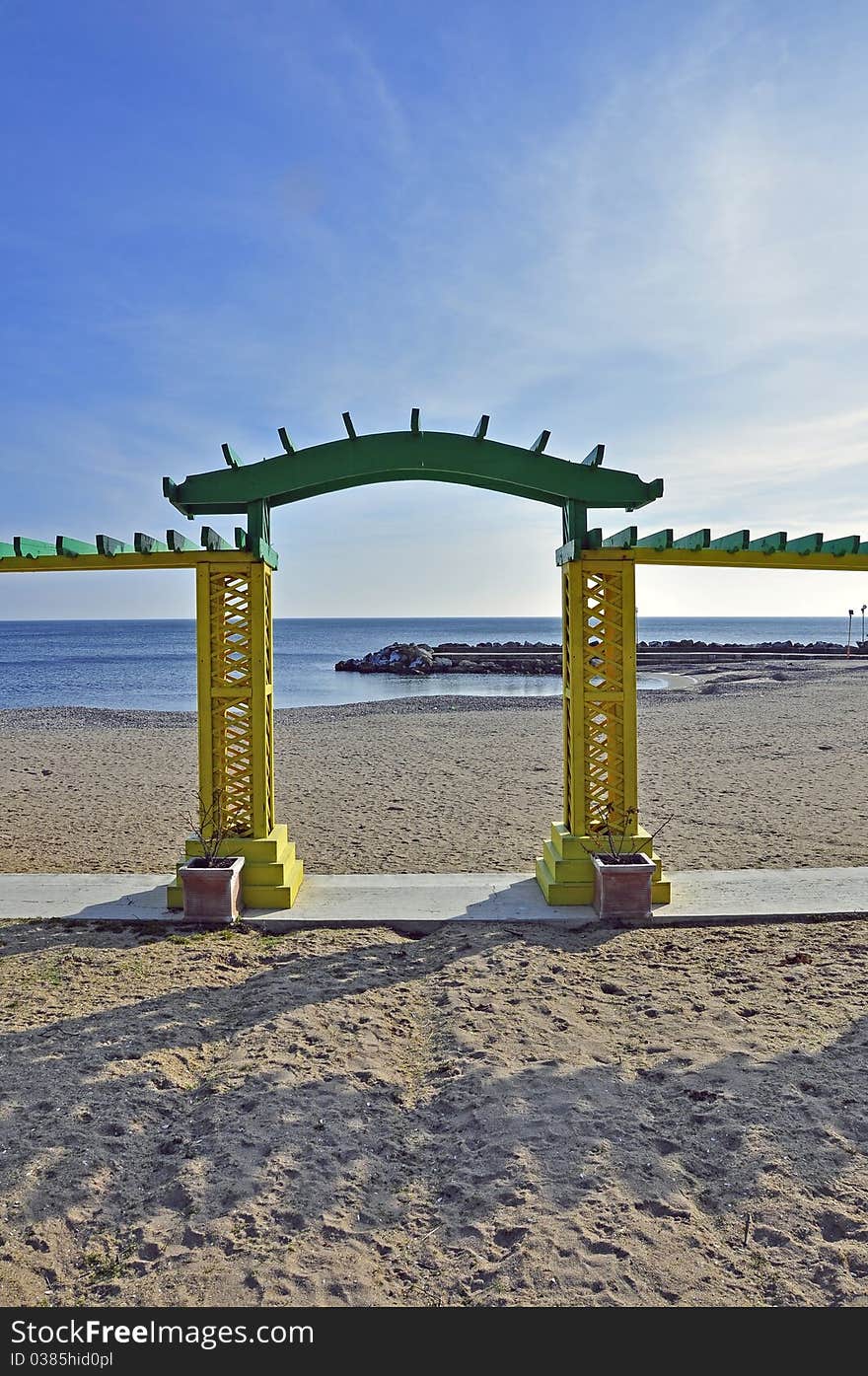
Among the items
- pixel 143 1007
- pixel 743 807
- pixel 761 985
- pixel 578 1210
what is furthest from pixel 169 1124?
pixel 743 807

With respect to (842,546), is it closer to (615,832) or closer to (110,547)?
(615,832)

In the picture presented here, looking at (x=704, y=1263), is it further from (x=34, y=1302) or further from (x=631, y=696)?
(x=631, y=696)

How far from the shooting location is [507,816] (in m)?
9.50

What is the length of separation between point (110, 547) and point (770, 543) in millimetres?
5271

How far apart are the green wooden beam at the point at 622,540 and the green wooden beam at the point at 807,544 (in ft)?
4.80

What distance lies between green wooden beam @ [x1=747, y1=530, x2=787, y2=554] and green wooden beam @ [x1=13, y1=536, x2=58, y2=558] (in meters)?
5.66

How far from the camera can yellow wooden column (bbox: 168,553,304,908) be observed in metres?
6.14

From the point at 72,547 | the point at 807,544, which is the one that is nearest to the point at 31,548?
the point at 72,547

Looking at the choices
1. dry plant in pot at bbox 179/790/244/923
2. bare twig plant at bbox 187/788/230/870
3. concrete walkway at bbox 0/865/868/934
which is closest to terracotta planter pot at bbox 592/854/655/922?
concrete walkway at bbox 0/865/868/934

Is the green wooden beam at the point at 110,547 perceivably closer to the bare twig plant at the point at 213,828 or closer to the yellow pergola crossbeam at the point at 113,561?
the yellow pergola crossbeam at the point at 113,561

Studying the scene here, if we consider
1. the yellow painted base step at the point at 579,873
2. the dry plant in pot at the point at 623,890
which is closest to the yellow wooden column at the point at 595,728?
the yellow painted base step at the point at 579,873

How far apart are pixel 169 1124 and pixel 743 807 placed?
317 inches

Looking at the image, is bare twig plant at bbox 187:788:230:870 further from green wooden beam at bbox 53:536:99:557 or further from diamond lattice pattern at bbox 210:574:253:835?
green wooden beam at bbox 53:536:99:557

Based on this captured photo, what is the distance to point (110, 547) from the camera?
240 inches
